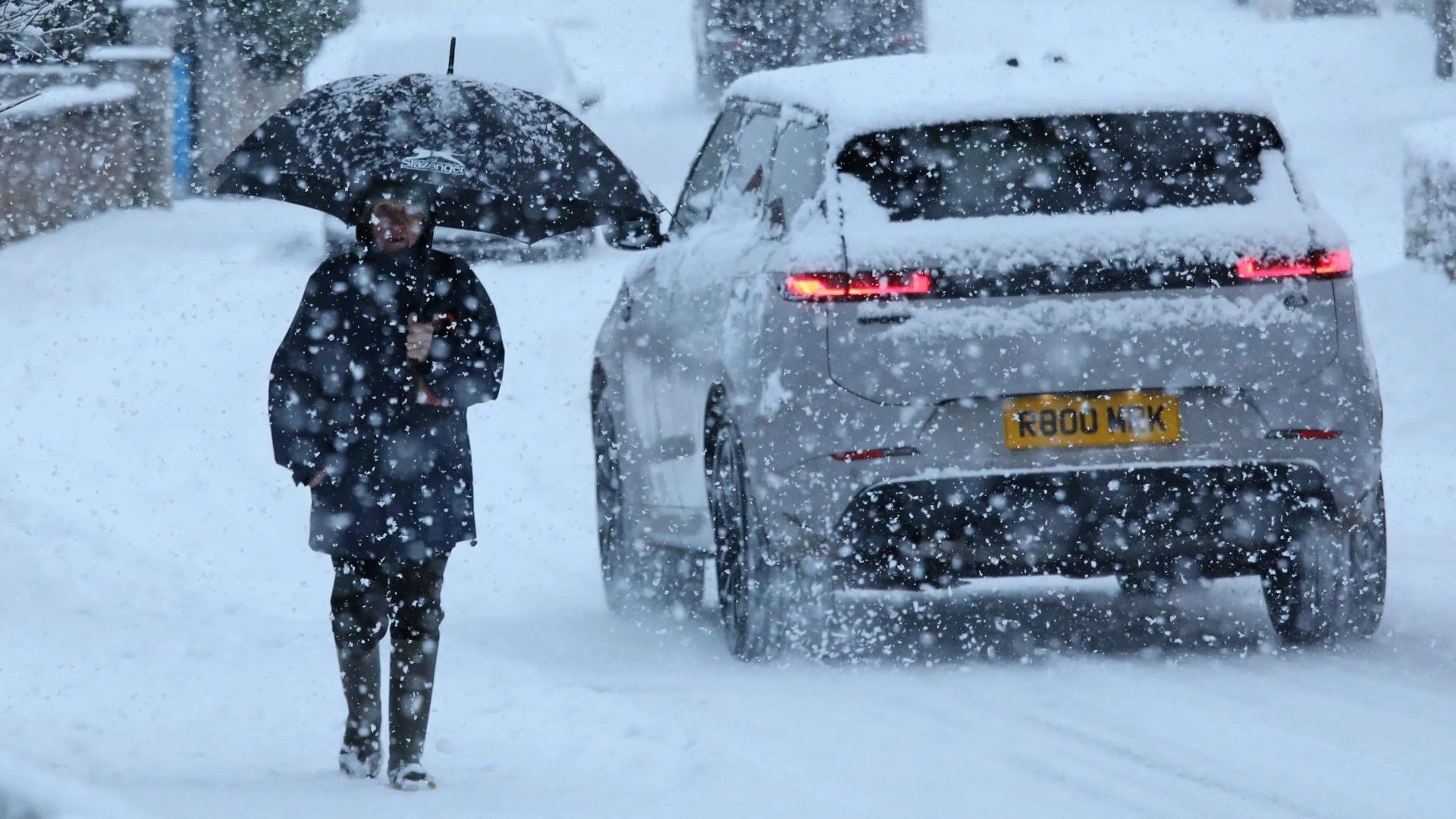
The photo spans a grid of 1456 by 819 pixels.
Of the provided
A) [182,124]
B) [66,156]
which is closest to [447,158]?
[66,156]

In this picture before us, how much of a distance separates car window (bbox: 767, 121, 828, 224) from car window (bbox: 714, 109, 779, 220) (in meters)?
0.10

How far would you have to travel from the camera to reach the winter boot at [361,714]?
5.82m

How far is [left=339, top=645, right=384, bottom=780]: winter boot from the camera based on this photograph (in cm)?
582

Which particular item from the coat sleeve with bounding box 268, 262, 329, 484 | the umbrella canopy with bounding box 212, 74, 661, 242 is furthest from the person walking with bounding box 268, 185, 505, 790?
the umbrella canopy with bounding box 212, 74, 661, 242

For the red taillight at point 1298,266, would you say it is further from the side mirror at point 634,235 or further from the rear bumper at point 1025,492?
the side mirror at point 634,235

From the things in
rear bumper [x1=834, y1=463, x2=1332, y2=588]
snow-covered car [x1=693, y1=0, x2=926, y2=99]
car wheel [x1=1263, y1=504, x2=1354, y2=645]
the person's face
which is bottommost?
snow-covered car [x1=693, y1=0, x2=926, y2=99]

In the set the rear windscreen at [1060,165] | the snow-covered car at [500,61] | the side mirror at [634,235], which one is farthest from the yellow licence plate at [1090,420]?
the snow-covered car at [500,61]

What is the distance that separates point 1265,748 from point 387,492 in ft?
7.24

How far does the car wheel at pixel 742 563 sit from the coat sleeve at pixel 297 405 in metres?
1.79

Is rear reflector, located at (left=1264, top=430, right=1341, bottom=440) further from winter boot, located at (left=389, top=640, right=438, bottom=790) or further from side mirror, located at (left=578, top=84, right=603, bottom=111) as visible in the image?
side mirror, located at (left=578, top=84, right=603, bottom=111)

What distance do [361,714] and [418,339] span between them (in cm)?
90

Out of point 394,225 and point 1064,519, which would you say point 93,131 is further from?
point 394,225

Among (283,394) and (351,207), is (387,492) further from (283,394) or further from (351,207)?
(351,207)

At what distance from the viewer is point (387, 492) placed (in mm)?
5723
